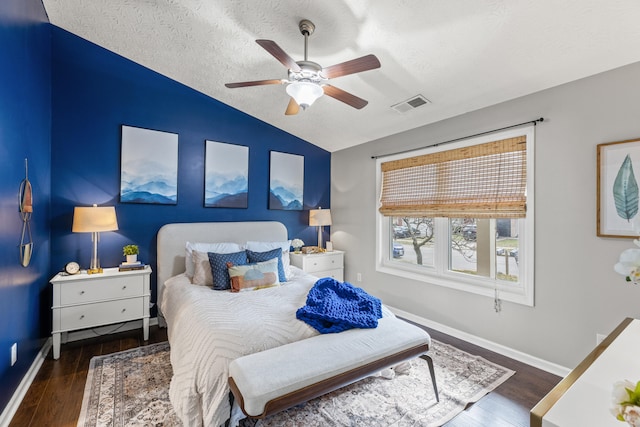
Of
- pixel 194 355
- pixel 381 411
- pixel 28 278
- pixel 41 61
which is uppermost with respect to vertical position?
pixel 41 61

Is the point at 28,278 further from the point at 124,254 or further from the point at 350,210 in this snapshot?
the point at 350,210

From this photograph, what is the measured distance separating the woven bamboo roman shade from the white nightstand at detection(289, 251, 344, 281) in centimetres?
103

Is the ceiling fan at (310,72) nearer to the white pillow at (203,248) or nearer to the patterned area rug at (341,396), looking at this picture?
the white pillow at (203,248)

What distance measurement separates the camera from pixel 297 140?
441 centimetres

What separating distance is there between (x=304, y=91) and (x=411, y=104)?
1.50 metres

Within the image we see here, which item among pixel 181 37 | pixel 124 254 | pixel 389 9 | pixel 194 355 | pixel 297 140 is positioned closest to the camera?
pixel 194 355

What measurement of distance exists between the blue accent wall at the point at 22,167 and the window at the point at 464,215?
349 cm

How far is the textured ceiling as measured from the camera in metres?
1.90

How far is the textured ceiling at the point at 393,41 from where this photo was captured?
6.22ft

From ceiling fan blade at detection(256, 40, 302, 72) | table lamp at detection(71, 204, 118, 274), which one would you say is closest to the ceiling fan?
ceiling fan blade at detection(256, 40, 302, 72)

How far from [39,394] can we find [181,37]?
3.07 metres

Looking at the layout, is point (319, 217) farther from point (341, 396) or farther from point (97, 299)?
point (97, 299)

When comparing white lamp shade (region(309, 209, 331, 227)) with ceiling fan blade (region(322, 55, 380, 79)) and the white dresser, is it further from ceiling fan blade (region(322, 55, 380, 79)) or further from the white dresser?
the white dresser

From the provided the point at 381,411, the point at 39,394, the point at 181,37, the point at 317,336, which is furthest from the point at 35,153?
the point at 381,411
